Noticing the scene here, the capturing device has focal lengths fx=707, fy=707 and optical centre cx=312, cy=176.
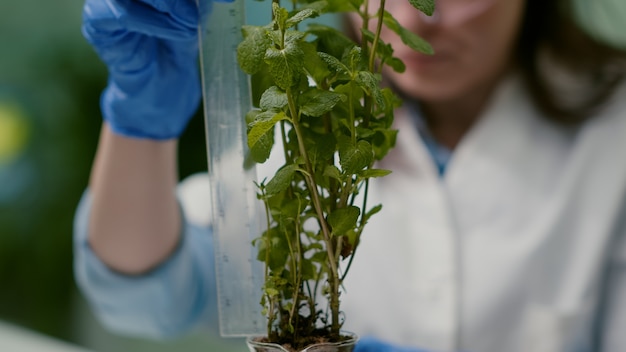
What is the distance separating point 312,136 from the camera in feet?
2.25

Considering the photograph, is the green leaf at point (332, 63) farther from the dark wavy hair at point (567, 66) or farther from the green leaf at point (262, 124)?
the dark wavy hair at point (567, 66)

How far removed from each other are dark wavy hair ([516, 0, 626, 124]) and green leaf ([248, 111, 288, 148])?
3.03ft

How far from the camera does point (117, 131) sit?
1.14 metres

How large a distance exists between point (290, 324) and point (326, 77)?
24 cm

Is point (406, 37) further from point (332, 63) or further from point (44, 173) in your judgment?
point (44, 173)

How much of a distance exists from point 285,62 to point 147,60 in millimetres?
486

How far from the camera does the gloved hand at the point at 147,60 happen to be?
869 mm

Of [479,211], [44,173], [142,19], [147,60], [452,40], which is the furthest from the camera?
[44,173]

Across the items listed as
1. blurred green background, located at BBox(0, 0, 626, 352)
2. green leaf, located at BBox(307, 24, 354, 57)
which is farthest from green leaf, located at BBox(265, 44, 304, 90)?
blurred green background, located at BBox(0, 0, 626, 352)

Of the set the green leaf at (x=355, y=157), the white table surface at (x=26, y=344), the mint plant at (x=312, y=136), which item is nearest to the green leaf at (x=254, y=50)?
the mint plant at (x=312, y=136)

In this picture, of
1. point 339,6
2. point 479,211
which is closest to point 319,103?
point 339,6

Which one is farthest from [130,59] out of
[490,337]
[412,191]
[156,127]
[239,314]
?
[490,337]

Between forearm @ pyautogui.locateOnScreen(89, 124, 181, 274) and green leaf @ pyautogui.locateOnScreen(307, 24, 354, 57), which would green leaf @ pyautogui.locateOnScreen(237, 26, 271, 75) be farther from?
forearm @ pyautogui.locateOnScreen(89, 124, 181, 274)

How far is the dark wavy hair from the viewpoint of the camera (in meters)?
1.38
